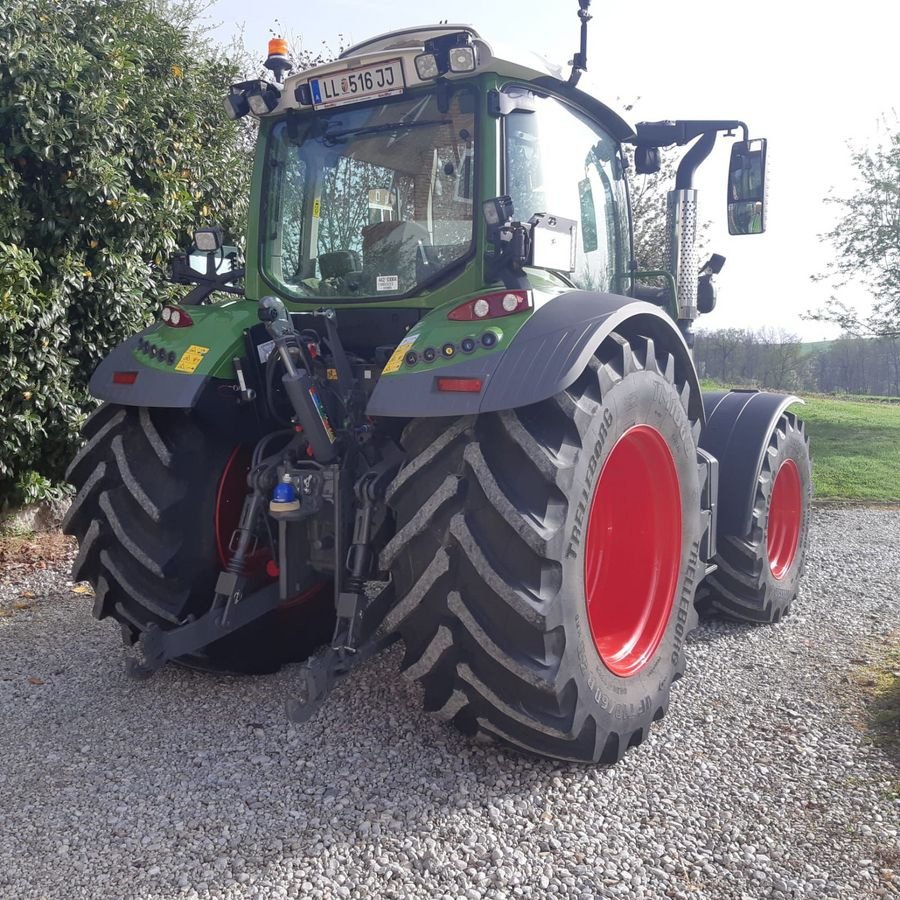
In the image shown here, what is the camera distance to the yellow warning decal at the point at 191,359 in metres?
3.00

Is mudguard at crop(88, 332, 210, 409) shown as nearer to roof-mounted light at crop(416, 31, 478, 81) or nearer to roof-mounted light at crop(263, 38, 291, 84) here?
roof-mounted light at crop(263, 38, 291, 84)

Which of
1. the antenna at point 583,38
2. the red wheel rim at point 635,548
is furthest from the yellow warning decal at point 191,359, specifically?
the antenna at point 583,38

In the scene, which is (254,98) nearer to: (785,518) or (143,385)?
(143,385)

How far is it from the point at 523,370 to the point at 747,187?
2073 millimetres

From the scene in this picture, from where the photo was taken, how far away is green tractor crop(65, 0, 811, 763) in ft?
7.97

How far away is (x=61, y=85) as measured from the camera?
534cm

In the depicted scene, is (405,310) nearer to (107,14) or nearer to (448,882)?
(448,882)

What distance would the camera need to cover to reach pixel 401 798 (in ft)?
8.21

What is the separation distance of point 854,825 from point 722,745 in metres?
0.55

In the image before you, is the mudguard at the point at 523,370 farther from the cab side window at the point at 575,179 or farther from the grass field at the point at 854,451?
the grass field at the point at 854,451

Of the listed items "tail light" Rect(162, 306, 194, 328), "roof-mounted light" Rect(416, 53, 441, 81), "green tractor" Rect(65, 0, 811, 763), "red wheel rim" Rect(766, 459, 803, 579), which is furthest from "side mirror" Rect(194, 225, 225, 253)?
"red wheel rim" Rect(766, 459, 803, 579)

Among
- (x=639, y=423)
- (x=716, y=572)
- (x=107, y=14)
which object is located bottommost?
(x=716, y=572)

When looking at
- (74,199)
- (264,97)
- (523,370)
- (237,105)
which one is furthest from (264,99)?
(74,199)

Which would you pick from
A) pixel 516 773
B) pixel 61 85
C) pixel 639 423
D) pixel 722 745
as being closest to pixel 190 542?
pixel 516 773
